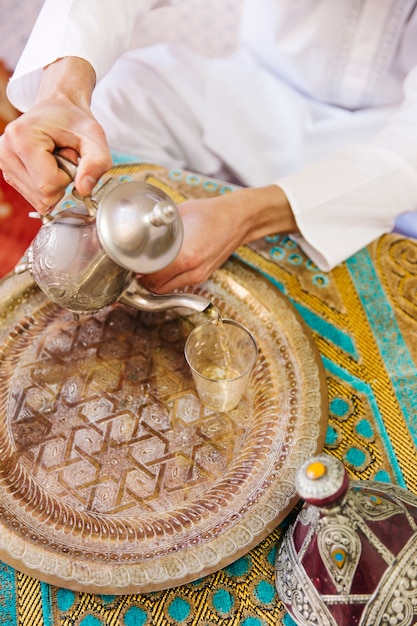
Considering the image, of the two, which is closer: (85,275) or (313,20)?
(85,275)

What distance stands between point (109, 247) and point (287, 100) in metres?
0.81

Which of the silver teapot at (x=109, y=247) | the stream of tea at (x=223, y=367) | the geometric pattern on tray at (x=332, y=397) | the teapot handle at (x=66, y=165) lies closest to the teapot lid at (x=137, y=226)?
the silver teapot at (x=109, y=247)

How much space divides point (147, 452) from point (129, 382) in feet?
0.41

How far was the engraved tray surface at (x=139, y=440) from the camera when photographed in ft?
2.35

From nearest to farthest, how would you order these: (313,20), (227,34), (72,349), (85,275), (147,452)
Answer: (85,275)
(147,452)
(72,349)
(313,20)
(227,34)

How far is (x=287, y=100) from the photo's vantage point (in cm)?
128

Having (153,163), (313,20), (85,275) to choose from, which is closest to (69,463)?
(85,275)

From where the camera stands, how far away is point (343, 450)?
850mm

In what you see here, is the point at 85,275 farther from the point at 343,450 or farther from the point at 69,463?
the point at 343,450

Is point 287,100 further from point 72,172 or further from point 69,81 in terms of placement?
point 72,172

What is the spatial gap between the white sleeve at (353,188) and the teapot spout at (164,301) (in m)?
0.32

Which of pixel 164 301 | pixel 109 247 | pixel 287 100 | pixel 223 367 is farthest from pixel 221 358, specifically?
pixel 287 100

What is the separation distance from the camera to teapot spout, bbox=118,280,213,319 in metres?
0.79

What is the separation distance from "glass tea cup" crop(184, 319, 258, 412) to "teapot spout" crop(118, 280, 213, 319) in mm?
46
